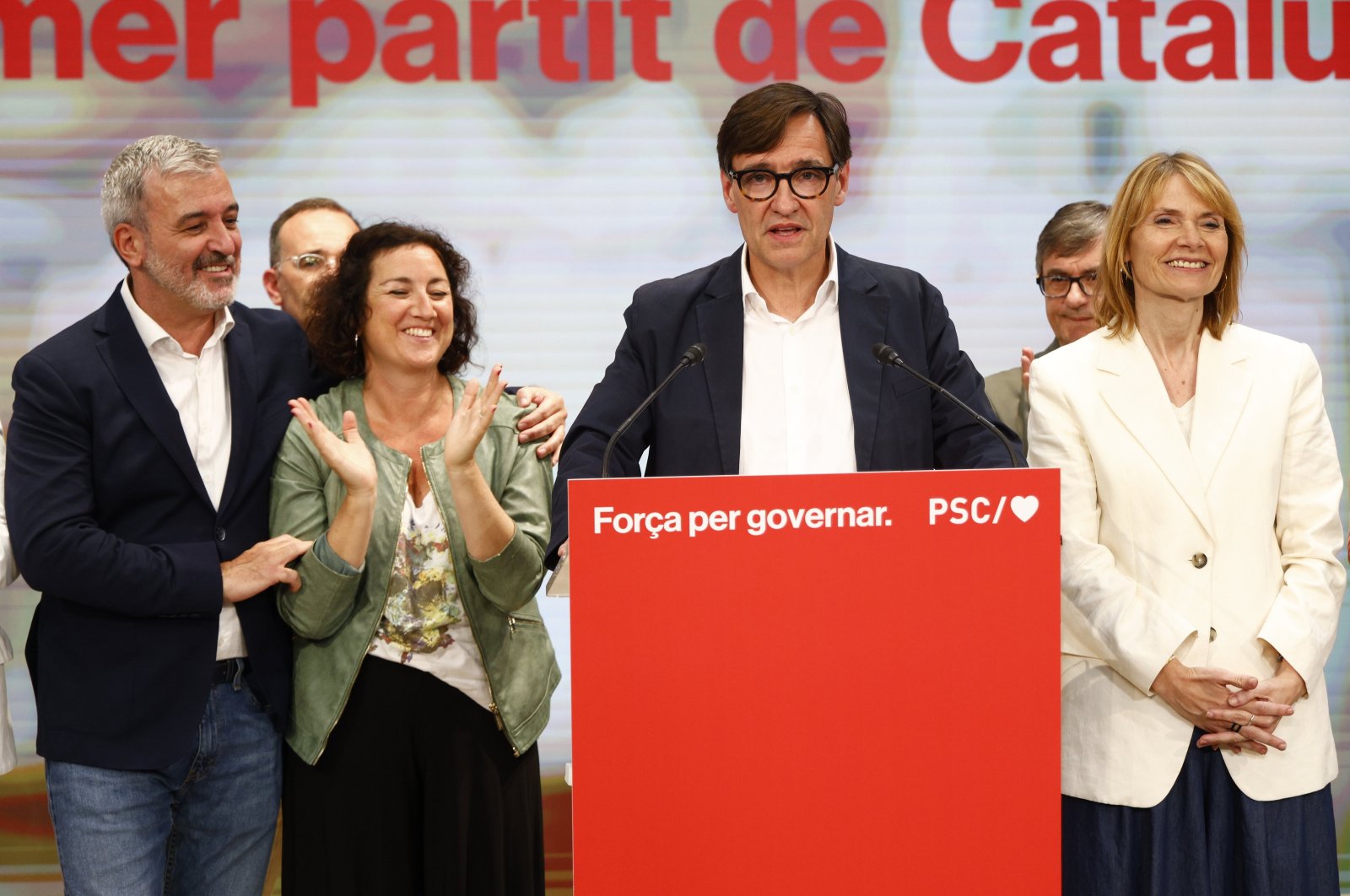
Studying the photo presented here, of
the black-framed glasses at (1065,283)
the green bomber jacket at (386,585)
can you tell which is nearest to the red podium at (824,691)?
the green bomber jacket at (386,585)

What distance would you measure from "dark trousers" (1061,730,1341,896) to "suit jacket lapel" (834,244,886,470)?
813 mm

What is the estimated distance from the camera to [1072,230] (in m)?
3.55

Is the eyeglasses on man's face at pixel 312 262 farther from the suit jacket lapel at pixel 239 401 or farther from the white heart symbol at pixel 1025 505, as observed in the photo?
the white heart symbol at pixel 1025 505

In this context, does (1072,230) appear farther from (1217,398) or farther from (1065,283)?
(1217,398)

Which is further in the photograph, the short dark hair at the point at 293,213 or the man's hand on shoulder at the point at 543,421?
the short dark hair at the point at 293,213

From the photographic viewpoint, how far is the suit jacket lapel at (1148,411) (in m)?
2.46

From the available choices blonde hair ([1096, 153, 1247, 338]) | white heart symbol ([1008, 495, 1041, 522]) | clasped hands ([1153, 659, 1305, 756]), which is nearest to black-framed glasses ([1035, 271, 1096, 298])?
blonde hair ([1096, 153, 1247, 338])

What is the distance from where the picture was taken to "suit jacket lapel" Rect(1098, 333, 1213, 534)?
8.08 feet

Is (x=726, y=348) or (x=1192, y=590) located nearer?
(x=1192, y=590)

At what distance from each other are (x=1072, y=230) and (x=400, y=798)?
222 centimetres

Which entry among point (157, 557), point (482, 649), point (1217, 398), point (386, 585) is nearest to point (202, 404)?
point (157, 557)

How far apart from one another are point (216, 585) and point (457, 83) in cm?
243

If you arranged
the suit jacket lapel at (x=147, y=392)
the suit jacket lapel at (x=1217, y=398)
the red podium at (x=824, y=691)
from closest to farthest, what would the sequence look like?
the red podium at (x=824, y=691), the suit jacket lapel at (x=1217, y=398), the suit jacket lapel at (x=147, y=392)

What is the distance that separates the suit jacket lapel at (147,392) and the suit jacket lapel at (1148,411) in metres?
1.78
